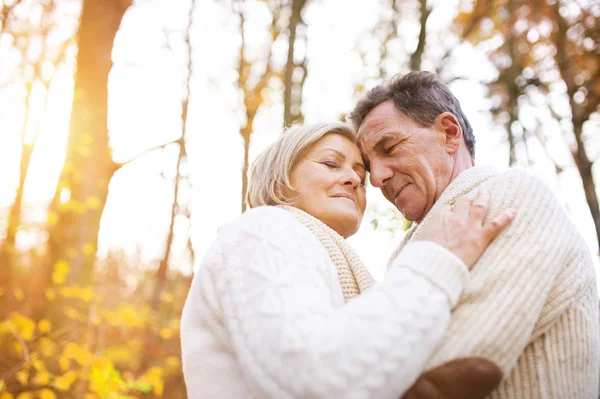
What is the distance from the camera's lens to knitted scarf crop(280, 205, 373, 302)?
1686 mm

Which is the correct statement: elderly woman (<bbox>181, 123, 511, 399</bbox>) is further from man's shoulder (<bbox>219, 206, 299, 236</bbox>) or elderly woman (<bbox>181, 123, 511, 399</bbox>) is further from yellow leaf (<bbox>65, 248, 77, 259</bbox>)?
yellow leaf (<bbox>65, 248, 77, 259</bbox>)

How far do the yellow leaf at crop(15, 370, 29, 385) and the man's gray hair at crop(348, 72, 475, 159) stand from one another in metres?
4.08

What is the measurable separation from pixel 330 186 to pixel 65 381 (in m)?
3.79

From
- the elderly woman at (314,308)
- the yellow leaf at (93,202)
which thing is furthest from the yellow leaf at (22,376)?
the elderly woman at (314,308)

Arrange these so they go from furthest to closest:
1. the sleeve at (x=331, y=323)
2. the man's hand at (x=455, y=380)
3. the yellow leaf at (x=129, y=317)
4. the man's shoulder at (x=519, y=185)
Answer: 1. the yellow leaf at (x=129, y=317)
2. the man's shoulder at (x=519, y=185)
3. the man's hand at (x=455, y=380)
4. the sleeve at (x=331, y=323)

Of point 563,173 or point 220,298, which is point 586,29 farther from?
point 220,298

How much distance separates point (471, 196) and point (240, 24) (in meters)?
7.55

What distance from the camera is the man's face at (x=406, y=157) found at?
249 centimetres

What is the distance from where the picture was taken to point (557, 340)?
145 cm

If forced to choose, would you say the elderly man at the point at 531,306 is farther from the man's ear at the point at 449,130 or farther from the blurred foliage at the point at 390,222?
the blurred foliage at the point at 390,222

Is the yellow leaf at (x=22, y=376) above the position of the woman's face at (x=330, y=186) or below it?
below

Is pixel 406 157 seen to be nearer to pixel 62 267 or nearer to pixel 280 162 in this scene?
pixel 280 162

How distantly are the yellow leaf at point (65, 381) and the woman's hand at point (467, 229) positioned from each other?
4.28 meters

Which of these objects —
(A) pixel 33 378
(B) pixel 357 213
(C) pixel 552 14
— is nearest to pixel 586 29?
(C) pixel 552 14
